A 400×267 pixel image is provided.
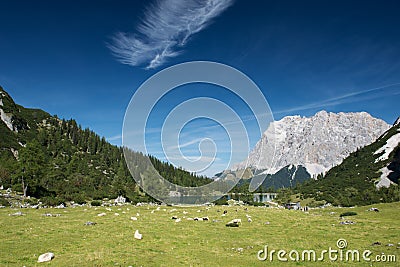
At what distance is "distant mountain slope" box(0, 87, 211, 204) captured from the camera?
204ft

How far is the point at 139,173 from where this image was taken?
164m

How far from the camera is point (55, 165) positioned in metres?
124

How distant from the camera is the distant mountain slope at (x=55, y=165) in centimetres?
6206

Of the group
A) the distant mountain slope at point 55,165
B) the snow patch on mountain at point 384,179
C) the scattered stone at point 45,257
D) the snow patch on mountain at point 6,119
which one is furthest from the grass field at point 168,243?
Answer: the snow patch on mountain at point 384,179

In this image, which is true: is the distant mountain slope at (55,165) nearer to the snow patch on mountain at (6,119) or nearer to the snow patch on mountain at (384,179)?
the snow patch on mountain at (6,119)

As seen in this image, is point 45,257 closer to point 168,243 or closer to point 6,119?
point 168,243

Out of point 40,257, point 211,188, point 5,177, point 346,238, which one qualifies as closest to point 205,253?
point 40,257

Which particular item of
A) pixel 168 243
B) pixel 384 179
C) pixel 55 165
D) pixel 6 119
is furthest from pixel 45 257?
pixel 384 179

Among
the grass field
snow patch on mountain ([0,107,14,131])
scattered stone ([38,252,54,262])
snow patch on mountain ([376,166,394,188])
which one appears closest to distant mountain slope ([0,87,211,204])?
snow patch on mountain ([0,107,14,131])

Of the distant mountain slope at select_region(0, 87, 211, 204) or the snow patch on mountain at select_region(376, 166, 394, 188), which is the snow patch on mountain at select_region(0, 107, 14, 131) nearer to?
the distant mountain slope at select_region(0, 87, 211, 204)

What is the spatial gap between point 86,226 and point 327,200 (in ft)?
477

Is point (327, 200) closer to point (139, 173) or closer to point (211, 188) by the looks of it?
point (211, 188)

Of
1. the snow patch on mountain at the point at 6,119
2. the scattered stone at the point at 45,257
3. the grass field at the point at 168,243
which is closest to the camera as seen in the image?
the scattered stone at the point at 45,257

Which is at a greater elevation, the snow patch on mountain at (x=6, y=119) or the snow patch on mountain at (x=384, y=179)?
the snow patch on mountain at (x=6, y=119)
